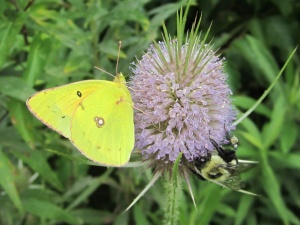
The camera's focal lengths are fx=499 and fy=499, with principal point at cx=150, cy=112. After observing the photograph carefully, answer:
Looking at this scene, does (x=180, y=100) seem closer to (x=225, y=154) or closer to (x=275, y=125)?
(x=225, y=154)

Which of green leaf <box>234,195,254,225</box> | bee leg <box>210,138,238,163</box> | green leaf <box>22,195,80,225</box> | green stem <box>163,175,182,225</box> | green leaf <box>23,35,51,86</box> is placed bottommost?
green leaf <box>234,195,254,225</box>

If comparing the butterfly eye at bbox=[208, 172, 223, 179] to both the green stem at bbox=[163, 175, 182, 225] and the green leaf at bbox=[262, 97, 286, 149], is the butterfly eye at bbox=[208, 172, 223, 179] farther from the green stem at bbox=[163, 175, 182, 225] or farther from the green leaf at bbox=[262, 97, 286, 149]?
the green leaf at bbox=[262, 97, 286, 149]

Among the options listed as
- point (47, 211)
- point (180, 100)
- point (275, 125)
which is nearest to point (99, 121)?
point (180, 100)

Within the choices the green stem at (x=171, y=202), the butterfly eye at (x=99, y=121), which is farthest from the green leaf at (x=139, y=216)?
the butterfly eye at (x=99, y=121)

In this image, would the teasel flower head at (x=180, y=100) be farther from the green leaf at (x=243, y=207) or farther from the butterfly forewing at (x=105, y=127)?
the green leaf at (x=243, y=207)

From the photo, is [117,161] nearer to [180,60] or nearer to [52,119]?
[52,119]

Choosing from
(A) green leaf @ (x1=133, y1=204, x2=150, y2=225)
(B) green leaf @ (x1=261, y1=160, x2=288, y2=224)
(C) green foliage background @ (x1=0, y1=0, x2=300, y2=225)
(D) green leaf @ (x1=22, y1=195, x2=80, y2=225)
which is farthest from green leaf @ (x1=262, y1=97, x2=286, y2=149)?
(D) green leaf @ (x1=22, y1=195, x2=80, y2=225)

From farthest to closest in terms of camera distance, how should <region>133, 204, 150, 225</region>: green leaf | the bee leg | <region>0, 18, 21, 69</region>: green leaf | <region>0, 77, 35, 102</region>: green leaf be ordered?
1. <region>133, 204, 150, 225</region>: green leaf
2. <region>0, 77, 35, 102</region>: green leaf
3. <region>0, 18, 21, 69</region>: green leaf
4. the bee leg

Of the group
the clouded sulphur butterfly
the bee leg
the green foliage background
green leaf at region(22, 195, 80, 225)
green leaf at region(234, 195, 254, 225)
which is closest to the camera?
the clouded sulphur butterfly
